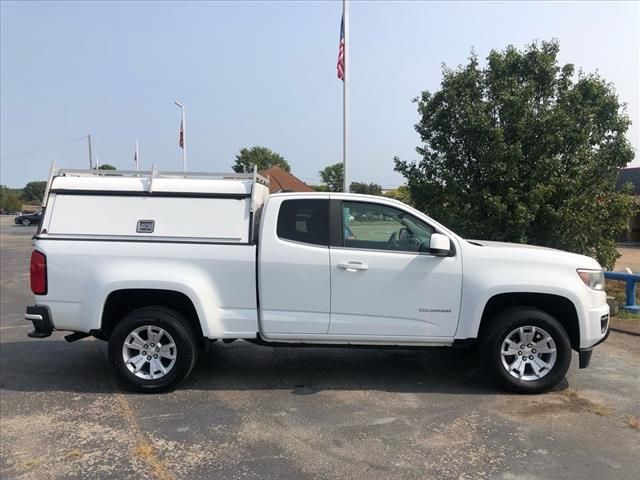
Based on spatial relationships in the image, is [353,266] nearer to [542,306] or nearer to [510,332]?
[510,332]

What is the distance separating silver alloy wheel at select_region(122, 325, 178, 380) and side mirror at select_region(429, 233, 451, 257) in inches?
101

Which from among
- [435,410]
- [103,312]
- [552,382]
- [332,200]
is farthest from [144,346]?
[552,382]

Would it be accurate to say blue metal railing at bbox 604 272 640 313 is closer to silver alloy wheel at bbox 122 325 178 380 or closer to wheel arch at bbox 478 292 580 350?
wheel arch at bbox 478 292 580 350

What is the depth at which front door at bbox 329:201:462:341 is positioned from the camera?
5.05m

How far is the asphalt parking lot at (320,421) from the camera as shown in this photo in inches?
145

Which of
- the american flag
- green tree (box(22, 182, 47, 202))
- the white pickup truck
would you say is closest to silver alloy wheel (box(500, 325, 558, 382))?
the white pickup truck

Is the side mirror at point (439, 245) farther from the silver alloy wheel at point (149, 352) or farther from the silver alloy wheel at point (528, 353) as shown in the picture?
the silver alloy wheel at point (149, 352)

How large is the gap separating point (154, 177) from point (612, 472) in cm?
450

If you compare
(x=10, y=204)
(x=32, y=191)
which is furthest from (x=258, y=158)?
(x=32, y=191)

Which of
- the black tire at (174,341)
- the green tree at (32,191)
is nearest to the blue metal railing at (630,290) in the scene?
the black tire at (174,341)

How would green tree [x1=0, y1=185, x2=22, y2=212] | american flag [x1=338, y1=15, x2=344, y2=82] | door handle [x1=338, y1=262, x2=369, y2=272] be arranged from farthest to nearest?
green tree [x1=0, y1=185, x2=22, y2=212] < american flag [x1=338, y1=15, x2=344, y2=82] < door handle [x1=338, y1=262, x2=369, y2=272]

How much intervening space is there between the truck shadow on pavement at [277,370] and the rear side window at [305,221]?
4.79 feet

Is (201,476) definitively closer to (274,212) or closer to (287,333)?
(287,333)

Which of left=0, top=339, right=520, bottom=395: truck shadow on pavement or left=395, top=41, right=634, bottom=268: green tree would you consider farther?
left=395, top=41, right=634, bottom=268: green tree
